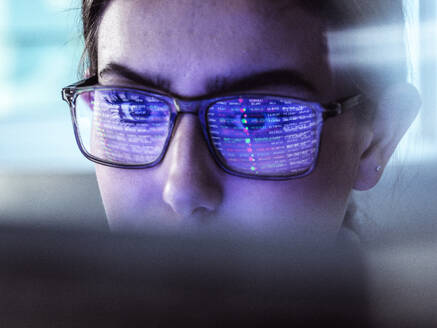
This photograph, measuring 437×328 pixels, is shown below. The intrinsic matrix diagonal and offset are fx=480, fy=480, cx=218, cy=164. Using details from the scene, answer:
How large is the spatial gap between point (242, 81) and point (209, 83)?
44 millimetres

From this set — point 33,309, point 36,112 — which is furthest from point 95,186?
point 33,309

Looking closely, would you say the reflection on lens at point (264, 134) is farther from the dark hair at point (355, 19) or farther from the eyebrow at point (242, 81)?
the dark hair at point (355, 19)

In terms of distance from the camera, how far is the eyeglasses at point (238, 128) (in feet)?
2.06

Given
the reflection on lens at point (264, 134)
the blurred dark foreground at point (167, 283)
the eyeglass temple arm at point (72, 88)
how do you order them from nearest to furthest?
the blurred dark foreground at point (167, 283), the reflection on lens at point (264, 134), the eyeglass temple arm at point (72, 88)

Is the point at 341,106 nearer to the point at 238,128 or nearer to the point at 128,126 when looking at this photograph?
the point at 238,128

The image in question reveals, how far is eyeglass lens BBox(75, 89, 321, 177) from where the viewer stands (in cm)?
63

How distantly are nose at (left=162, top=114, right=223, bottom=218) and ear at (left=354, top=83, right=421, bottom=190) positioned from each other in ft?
1.05

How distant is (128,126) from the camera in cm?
71

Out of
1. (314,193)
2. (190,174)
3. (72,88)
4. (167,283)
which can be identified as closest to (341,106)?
(314,193)

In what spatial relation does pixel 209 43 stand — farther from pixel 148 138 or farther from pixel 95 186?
pixel 95 186

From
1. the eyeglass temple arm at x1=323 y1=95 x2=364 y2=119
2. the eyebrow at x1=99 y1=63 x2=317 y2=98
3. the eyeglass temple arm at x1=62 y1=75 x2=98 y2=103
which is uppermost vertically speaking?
the eyeglass temple arm at x1=62 y1=75 x2=98 y2=103

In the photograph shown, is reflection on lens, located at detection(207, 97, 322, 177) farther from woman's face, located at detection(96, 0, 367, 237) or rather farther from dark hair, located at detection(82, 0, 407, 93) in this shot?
dark hair, located at detection(82, 0, 407, 93)

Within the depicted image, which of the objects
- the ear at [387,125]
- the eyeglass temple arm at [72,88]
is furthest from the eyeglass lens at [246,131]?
the ear at [387,125]

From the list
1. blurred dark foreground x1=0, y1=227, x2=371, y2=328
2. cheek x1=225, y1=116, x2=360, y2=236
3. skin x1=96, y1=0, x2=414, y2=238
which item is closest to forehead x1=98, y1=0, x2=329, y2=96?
skin x1=96, y1=0, x2=414, y2=238
